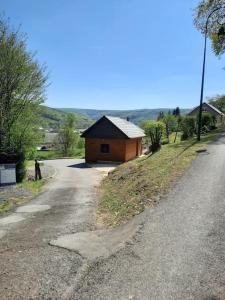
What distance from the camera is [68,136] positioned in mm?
85000

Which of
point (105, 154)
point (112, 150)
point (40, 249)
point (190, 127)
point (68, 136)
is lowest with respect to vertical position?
point (68, 136)

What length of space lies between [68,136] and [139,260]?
79.1m

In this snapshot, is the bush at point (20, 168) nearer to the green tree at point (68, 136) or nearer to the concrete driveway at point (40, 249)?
the concrete driveway at point (40, 249)

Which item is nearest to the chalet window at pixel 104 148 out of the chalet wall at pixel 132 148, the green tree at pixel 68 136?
the chalet wall at pixel 132 148

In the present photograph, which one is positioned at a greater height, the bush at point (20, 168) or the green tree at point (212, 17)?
the green tree at point (212, 17)

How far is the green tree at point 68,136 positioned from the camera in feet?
278

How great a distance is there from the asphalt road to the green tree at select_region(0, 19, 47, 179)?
40.6ft

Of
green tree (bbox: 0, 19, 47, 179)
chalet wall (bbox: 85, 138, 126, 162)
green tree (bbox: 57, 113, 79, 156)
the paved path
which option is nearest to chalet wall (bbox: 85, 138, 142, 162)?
chalet wall (bbox: 85, 138, 126, 162)

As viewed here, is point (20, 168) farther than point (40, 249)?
Yes

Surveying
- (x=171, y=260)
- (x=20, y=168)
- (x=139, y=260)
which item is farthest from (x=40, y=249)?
(x=20, y=168)

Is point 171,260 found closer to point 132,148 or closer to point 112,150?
point 112,150

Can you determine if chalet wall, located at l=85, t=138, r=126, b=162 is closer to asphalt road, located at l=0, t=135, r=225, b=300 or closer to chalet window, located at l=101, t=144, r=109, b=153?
chalet window, located at l=101, t=144, r=109, b=153

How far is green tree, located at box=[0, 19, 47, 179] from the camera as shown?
22188mm

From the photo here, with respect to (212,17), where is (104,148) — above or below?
below
